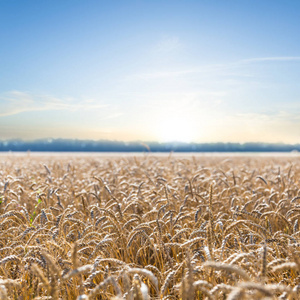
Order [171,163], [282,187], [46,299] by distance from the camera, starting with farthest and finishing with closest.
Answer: [171,163]
[282,187]
[46,299]

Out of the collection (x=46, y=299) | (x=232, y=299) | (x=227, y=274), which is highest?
(x=232, y=299)

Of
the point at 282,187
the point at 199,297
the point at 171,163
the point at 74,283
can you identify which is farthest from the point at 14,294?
the point at 171,163

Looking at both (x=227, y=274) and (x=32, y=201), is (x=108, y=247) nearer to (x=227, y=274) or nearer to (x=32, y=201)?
(x=227, y=274)

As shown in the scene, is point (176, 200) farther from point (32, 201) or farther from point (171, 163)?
point (171, 163)

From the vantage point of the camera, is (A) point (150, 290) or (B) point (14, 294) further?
(A) point (150, 290)

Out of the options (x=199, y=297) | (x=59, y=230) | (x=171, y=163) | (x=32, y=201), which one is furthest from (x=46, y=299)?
(x=171, y=163)

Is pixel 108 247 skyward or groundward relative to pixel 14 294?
skyward

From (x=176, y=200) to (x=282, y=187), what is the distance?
2912 millimetres

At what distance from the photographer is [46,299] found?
2.20 metres

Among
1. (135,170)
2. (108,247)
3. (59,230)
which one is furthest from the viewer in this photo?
(135,170)

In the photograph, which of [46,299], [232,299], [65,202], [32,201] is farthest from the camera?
[32,201]

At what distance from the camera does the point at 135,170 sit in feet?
27.9

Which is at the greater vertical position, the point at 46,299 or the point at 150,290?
the point at 46,299

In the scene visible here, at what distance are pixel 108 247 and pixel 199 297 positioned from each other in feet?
3.84
